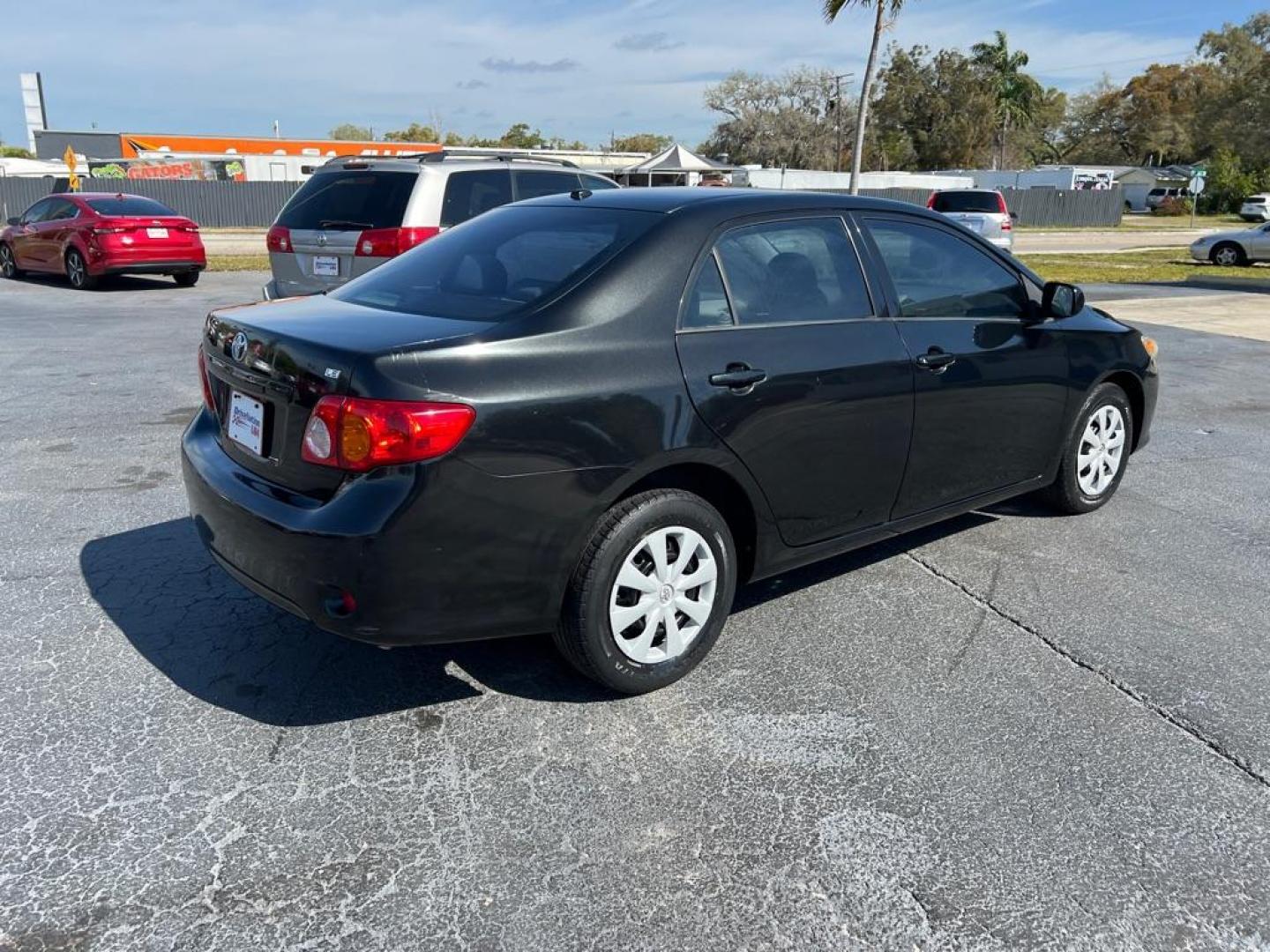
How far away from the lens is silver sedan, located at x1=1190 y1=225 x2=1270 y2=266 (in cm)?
2573

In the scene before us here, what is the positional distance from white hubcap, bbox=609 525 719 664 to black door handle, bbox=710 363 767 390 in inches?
19.8

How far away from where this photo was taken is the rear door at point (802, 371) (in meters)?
3.39

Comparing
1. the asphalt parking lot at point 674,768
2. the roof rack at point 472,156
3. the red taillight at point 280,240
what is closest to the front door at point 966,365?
the asphalt parking lot at point 674,768

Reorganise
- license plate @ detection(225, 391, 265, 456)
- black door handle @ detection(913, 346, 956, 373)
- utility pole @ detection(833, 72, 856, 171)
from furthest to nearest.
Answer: utility pole @ detection(833, 72, 856, 171) < black door handle @ detection(913, 346, 956, 373) < license plate @ detection(225, 391, 265, 456)

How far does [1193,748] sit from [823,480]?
4.76 ft

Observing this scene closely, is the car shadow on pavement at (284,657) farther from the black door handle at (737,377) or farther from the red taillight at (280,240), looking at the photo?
the red taillight at (280,240)

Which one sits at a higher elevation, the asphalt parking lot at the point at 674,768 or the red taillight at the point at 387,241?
the red taillight at the point at 387,241

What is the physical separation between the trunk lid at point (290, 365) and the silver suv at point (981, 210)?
63.5 ft

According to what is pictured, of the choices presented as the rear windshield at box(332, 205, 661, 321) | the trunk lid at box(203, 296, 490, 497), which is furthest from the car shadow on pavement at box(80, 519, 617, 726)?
the rear windshield at box(332, 205, 661, 321)

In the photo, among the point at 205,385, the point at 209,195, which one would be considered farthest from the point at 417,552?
the point at 209,195

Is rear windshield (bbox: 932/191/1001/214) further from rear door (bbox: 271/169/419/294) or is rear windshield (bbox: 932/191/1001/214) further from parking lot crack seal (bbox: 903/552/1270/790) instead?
parking lot crack seal (bbox: 903/552/1270/790)

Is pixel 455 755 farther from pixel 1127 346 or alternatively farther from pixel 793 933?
pixel 1127 346

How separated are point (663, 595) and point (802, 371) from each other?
953 millimetres

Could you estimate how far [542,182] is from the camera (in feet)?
30.3
